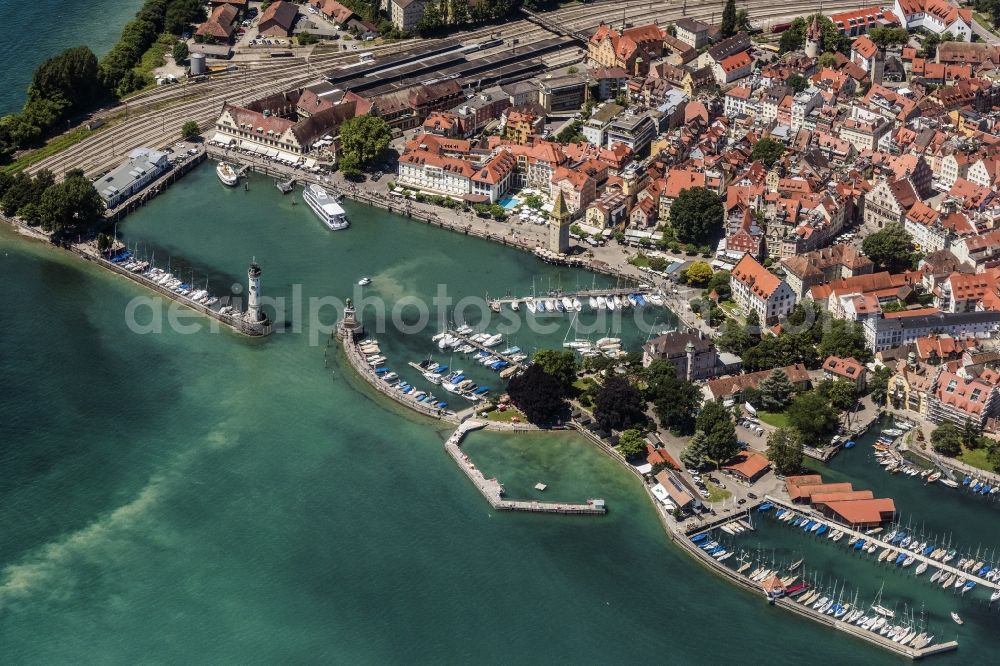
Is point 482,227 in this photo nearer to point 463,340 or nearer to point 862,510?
point 463,340

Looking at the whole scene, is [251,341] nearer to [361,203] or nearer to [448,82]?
[361,203]

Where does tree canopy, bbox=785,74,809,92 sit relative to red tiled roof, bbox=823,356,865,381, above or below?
above

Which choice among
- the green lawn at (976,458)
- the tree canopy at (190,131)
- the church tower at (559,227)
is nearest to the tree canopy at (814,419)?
the green lawn at (976,458)

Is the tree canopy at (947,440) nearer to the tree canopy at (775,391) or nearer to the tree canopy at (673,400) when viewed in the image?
the tree canopy at (775,391)

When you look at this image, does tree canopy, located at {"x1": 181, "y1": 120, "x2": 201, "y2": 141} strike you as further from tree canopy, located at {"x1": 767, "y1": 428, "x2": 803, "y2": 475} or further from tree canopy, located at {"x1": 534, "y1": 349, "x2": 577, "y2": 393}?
tree canopy, located at {"x1": 767, "y1": 428, "x2": 803, "y2": 475}

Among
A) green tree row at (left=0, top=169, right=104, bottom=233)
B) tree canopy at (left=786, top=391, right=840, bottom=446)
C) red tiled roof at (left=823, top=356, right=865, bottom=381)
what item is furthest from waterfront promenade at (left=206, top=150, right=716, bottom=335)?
green tree row at (left=0, top=169, right=104, bottom=233)
